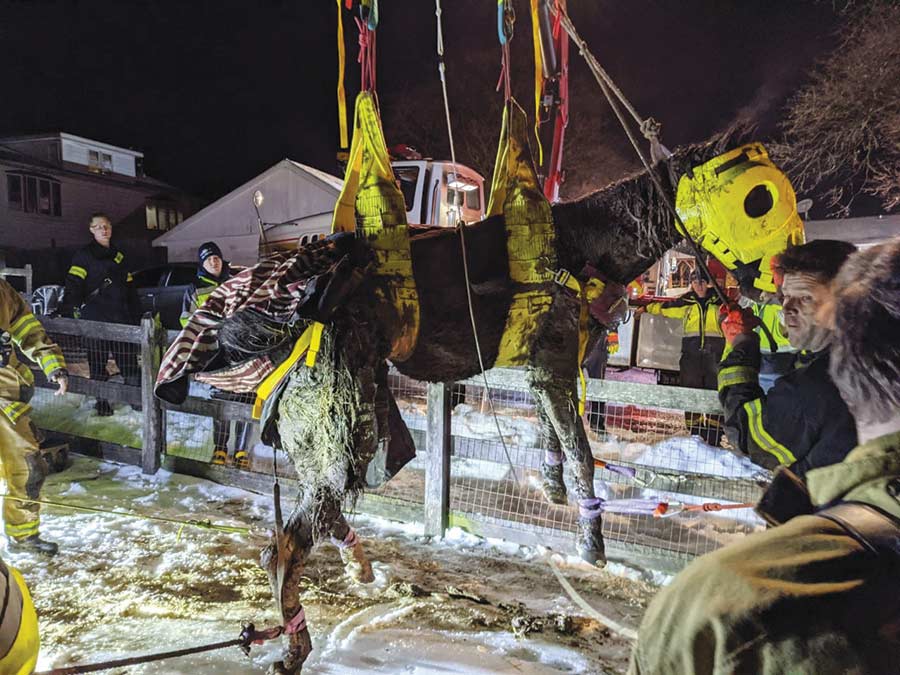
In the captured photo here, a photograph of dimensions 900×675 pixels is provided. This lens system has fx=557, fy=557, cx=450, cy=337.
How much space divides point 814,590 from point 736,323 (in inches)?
85.3

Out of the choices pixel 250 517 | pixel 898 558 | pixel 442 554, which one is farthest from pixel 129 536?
pixel 898 558

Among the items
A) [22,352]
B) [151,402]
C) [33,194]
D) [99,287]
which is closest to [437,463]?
[22,352]

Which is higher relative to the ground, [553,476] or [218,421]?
[553,476]

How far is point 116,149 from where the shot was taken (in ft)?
91.3

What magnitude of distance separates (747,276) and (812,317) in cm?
49

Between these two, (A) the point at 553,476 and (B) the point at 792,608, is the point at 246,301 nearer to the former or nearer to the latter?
(A) the point at 553,476

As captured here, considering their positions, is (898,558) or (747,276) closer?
(898,558)

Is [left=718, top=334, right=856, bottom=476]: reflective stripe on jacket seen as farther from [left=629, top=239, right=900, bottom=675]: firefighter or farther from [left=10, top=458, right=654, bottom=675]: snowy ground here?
[left=629, top=239, right=900, bottom=675]: firefighter

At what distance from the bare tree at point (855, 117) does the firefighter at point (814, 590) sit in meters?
12.1

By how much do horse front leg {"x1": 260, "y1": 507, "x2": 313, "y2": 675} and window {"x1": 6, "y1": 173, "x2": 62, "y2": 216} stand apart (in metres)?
27.5

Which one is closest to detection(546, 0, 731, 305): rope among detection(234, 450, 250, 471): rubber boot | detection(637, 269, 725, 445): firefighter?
detection(637, 269, 725, 445): firefighter

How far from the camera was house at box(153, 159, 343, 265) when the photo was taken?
13914 millimetres

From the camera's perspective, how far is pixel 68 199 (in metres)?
25.0

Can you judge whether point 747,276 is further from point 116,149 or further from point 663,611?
point 116,149
